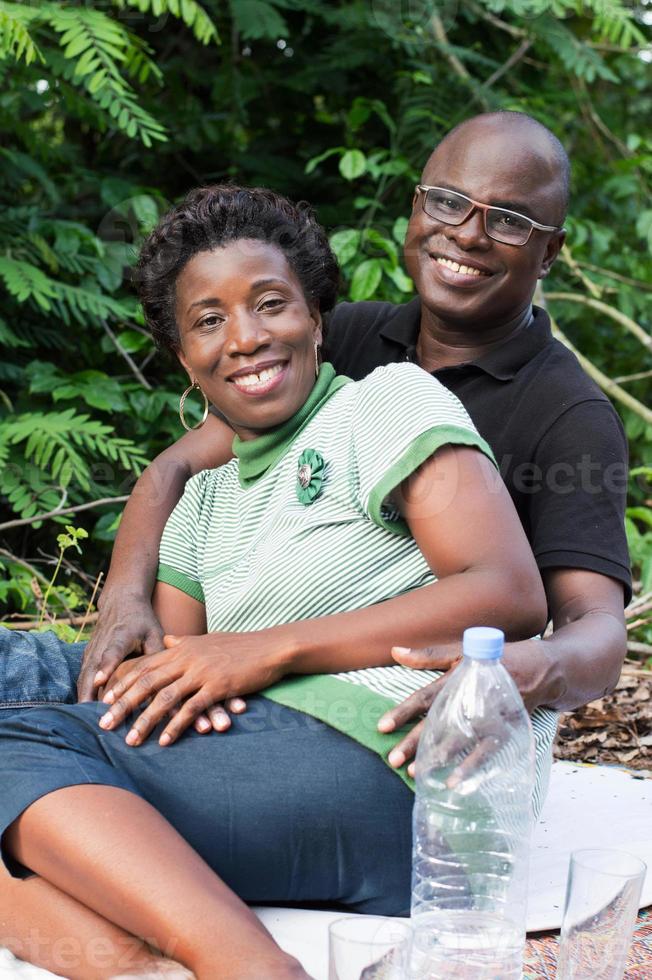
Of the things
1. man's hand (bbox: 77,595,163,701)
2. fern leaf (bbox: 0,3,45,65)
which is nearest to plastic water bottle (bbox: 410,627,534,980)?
man's hand (bbox: 77,595,163,701)

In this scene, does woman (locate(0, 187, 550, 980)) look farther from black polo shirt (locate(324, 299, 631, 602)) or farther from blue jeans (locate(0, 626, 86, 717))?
black polo shirt (locate(324, 299, 631, 602))

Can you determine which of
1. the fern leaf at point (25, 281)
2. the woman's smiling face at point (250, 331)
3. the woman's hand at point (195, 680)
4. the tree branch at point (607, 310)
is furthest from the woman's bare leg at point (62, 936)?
the tree branch at point (607, 310)

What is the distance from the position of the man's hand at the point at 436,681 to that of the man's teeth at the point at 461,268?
A: 3.33ft

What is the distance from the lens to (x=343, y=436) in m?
2.15

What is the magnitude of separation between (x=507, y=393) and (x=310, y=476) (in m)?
0.62

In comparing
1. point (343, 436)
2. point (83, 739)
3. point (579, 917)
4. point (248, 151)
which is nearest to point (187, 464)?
point (343, 436)

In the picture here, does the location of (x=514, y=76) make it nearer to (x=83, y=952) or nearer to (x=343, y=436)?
(x=343, y=436)

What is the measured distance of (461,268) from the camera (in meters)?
2.70

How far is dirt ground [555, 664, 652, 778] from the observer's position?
11.7 feet

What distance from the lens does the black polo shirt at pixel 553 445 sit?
7.74ft

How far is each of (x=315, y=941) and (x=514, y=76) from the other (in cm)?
482

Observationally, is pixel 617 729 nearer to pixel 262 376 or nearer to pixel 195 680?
pixel 262 376

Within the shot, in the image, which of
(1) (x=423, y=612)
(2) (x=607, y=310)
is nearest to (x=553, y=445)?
(1) (x=423, y=612)

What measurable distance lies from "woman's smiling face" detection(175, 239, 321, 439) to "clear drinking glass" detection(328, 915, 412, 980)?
1040 millimetres
